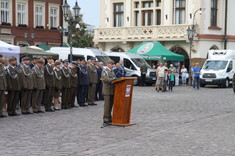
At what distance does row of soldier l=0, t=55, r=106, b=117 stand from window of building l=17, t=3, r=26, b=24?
23.2 meters

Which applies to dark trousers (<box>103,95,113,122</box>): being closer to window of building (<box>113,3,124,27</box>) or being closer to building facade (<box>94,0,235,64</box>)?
building facade (<box>94,0,235,64</box>)

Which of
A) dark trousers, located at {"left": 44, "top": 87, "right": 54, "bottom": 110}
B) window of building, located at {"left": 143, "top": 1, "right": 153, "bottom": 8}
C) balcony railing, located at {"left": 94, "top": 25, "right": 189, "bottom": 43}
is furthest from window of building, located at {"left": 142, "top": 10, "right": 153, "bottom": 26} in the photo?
dark trousers, located at {"left": 44, "top": 87, "right": 54, "bottom": 110}

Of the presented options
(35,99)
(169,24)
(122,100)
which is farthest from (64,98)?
(169,24)

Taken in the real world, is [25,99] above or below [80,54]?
below

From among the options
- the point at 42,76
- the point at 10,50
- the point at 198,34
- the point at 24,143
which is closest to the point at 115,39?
the point at 198,34

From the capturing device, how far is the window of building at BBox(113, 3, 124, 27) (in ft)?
150

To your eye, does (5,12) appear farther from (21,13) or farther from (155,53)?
(155,53)

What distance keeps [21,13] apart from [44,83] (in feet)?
88.5

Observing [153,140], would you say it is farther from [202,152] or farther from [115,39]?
[115,39]

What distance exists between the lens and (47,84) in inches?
631

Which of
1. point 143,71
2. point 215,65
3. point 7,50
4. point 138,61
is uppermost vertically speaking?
point 7,50

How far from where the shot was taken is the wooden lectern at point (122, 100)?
12102 millimetres

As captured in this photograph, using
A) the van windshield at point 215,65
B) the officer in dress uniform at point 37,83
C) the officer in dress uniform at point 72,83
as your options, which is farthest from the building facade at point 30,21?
the officer in dress uniform at point 37,83

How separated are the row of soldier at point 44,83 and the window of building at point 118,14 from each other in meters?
26.8
